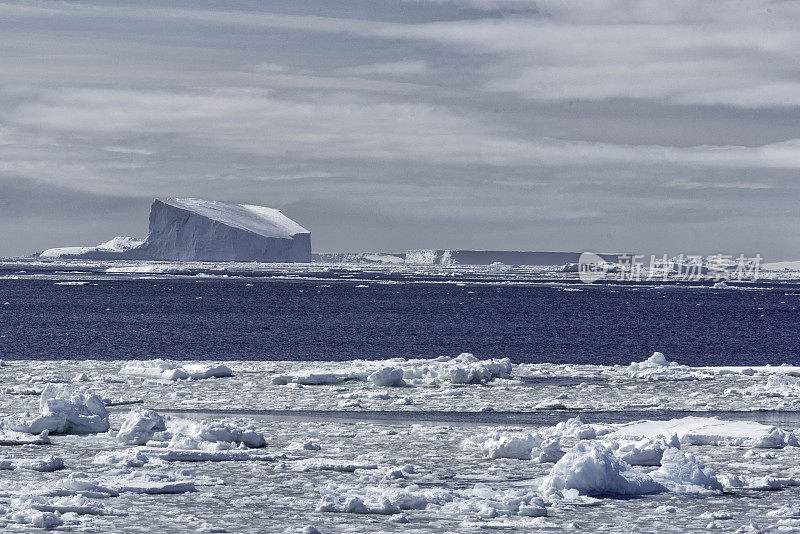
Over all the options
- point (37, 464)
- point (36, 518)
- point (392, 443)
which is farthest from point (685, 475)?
point (37, 464)

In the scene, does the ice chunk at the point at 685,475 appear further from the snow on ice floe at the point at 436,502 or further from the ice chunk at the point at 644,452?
the snow on ice floe at the point at 436,502

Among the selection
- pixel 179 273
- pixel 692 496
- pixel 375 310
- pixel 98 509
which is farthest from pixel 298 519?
pixel 179 273

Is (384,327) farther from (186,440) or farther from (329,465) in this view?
(329,465)

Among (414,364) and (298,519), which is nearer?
(298,519)

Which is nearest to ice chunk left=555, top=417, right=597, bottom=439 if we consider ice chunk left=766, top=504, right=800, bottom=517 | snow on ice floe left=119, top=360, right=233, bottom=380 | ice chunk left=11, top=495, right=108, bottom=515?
ice chunk left=766, top=504, right=800, bottom=517

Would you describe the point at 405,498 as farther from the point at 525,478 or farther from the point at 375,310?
the point at 375,310
